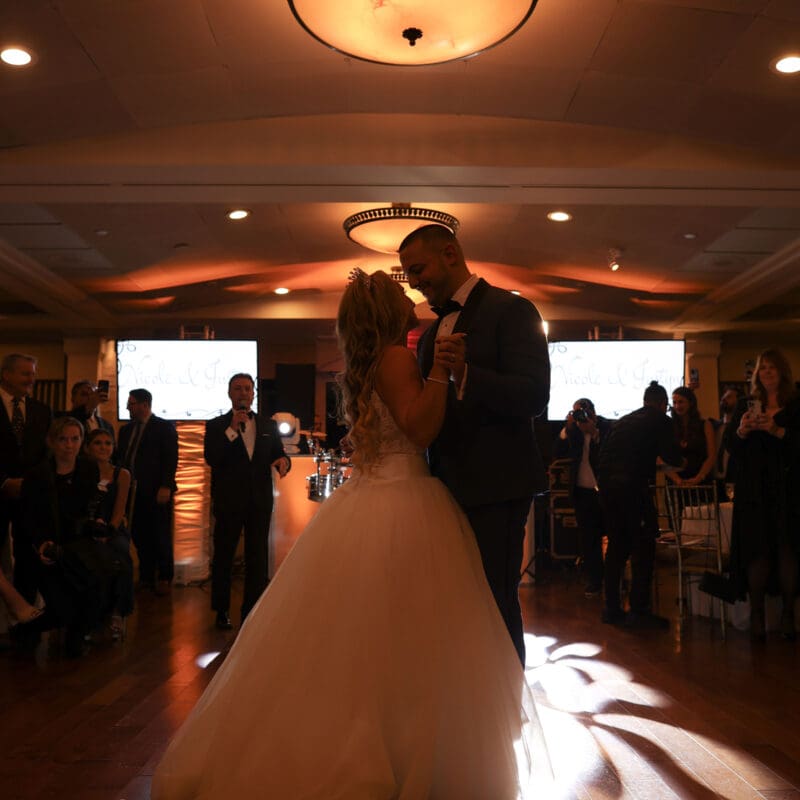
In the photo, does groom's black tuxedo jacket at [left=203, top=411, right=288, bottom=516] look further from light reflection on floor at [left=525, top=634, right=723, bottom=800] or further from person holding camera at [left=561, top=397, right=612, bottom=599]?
person holding camera at [left=561, top=397, right=612, bottom=599]

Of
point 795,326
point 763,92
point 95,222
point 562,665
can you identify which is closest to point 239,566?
point 95,222

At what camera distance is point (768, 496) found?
4.62 m

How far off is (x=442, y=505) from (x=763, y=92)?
3.92 meters

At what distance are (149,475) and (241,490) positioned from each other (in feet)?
5.80

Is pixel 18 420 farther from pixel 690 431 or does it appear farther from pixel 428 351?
pixel 690 431

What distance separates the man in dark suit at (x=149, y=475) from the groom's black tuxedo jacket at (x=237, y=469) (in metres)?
1.45

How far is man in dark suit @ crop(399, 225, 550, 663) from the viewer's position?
2.13m

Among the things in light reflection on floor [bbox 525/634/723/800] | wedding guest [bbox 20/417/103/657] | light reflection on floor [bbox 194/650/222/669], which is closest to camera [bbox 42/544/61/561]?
wedding guest [bbox 20/417/103/657]

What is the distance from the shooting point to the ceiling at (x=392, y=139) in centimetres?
445

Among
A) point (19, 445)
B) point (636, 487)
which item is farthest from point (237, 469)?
point (636, 487)

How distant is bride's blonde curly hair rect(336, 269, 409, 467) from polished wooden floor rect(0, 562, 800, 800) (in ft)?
3.59

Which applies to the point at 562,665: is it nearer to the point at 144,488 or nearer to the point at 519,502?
the point at 519,502


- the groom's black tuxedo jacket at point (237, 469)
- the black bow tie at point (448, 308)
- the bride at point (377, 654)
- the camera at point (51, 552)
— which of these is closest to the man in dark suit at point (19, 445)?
the camera at point (51, 552)

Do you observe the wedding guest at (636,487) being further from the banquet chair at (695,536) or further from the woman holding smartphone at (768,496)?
the woman holding smartphone at (768,496)
